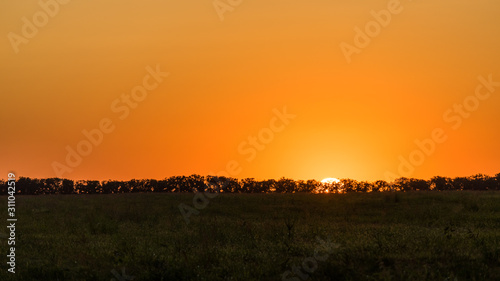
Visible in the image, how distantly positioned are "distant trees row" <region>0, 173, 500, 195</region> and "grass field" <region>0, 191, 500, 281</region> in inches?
1213

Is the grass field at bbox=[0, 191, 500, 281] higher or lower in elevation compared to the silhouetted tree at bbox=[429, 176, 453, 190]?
lower

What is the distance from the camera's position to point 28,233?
27.6 metres

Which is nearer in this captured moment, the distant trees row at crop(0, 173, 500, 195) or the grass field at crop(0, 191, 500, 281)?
the grass field at crop(0, 191, 500, 281)

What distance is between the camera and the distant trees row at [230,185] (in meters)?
68.1

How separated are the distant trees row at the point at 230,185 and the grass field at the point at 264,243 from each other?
101ft

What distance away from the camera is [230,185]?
70188mm

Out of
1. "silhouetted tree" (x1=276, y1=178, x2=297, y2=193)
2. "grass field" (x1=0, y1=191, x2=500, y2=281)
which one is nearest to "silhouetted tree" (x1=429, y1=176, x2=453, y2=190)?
"silhouetted tree" (x1=276, y1=178, x2=297, y2=193)

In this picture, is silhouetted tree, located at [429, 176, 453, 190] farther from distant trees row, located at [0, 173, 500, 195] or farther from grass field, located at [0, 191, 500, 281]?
grass field, located at [0, 191, 500, 281]

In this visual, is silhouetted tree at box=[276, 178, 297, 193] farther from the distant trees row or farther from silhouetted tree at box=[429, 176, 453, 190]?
silhouetted tree at box=[429, 176, 453, 190]

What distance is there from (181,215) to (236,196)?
944 cm

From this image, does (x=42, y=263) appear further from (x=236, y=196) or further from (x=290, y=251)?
(x=236, y=196)

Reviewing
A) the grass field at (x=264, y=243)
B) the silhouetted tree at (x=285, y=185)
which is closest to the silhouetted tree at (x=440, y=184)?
the silhouetted tree at (x=285, y=185)

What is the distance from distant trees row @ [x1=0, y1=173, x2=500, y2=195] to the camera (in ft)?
224

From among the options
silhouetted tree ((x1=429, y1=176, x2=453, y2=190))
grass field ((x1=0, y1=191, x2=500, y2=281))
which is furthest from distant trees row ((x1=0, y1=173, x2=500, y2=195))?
grass field ((x1=0, y1=191, x2=500, y2=281))
